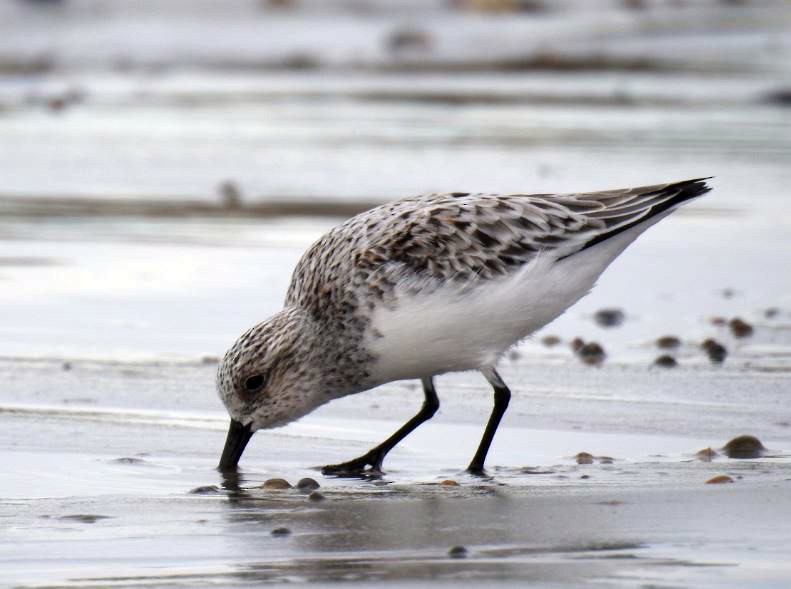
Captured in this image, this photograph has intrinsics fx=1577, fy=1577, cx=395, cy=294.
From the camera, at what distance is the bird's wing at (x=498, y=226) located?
4.96m

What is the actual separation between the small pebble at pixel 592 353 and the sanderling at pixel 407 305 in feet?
3.55

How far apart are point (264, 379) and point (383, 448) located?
431 mm

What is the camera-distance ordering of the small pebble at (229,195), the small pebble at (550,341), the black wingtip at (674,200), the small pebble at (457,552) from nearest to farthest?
the small pebble at (457,552) → the black wingtip at (674,200) → the small pebble at (550,341) → the small pebble at (229,195)

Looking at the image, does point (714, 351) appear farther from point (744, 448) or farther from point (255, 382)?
point (255, 382)

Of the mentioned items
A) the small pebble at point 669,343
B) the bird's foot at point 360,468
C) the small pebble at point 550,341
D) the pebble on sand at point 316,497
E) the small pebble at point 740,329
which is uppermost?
the small pebble at point 740,329

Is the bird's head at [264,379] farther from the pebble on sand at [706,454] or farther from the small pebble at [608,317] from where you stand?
the small pebble at [608,317]

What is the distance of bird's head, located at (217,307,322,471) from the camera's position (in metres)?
4.84

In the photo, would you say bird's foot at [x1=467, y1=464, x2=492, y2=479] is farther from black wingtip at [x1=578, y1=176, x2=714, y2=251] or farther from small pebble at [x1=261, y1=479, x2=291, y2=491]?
black wingtip at [x1=578, y1=176, x2=714, y2=251]

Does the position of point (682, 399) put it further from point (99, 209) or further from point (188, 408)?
point (99, 209)

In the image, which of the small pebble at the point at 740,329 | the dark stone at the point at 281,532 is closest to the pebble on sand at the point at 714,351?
the small pebble at the point at 740,329

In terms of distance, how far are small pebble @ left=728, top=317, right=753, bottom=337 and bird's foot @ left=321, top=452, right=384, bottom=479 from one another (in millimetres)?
2310

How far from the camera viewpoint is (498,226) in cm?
514

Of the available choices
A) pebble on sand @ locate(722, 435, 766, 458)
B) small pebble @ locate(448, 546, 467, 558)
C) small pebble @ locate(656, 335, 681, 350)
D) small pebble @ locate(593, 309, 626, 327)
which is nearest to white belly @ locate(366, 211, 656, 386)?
pebble on sand @ locate(722, 435, 766, 458)

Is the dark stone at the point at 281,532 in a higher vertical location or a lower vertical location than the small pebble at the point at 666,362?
lower
